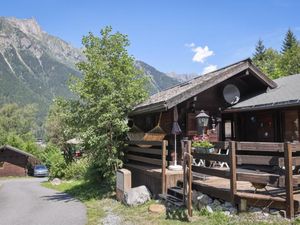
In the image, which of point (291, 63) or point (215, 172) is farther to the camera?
point (291, 63)

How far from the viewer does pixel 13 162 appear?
5184 centimetres

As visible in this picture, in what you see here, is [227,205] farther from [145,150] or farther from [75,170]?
[75,170]

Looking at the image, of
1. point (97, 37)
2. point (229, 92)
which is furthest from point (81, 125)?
point (229, 92)

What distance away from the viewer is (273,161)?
833 cm

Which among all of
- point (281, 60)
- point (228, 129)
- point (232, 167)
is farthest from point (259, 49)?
point (232, 167)

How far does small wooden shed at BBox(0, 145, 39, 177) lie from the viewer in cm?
5144

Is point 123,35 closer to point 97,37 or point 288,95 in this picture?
point 97,37

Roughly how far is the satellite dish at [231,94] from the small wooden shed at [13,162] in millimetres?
43132

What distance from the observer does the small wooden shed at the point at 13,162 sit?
5144cm

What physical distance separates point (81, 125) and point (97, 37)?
4.32m

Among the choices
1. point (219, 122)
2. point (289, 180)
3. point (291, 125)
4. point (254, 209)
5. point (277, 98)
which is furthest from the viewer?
point (219, 122)

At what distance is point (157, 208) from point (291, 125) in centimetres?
667

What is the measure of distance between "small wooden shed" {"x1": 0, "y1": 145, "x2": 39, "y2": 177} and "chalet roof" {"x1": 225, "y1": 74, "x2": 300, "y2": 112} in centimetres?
4386

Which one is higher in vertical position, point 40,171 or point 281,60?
point 281,60
